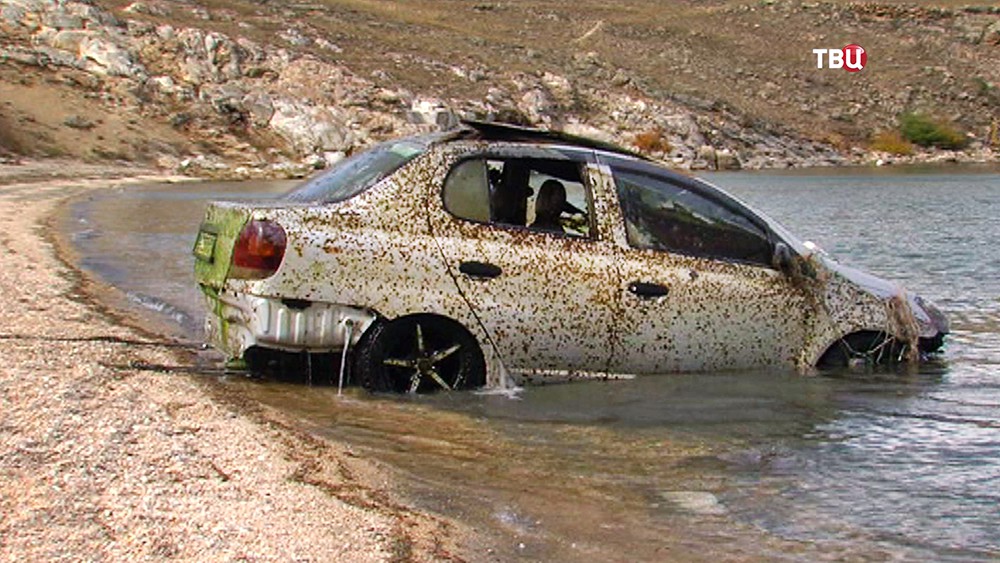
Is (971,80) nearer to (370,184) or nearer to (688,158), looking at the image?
(688,158)

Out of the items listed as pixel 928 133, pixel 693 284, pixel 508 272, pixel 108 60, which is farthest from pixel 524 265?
pixel 928 133

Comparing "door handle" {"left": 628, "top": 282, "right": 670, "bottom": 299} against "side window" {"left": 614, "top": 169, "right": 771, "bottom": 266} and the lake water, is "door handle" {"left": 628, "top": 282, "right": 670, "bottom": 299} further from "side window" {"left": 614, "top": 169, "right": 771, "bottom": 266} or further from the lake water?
the lake water

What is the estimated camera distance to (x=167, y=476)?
17.6ft

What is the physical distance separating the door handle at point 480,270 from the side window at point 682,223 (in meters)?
0.88

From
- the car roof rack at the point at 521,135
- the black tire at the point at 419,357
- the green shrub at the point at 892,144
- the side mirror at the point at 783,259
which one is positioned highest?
the green shrub at the point at 892,144

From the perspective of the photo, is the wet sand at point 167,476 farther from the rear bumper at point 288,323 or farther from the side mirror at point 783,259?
the side mirror at point 783,259

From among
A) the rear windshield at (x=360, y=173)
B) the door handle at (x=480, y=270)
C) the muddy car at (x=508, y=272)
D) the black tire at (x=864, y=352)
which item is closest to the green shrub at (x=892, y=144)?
the black tire at (x=864, y=352)

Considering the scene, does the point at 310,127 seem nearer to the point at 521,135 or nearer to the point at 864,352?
the point at 864,352

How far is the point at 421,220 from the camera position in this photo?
7543 millimetres

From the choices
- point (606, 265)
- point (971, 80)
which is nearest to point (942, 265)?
point (606, 265)

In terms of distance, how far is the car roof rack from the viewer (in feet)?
26.2

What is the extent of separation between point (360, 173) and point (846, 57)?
93150 millimetres

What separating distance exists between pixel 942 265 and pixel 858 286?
9575mm

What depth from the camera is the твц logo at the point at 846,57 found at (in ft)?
306
